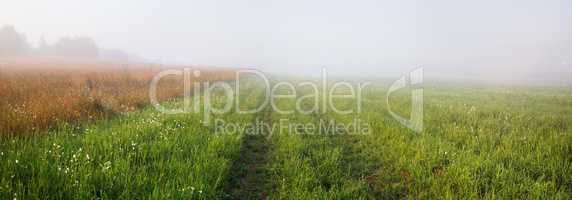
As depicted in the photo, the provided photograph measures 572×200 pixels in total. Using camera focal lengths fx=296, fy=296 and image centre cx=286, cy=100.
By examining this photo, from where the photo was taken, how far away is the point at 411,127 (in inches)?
359

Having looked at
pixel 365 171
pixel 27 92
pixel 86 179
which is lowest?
pixel 365 171

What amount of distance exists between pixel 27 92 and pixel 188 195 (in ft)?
37.0

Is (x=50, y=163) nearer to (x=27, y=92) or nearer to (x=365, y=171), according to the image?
(x=365, y=171)

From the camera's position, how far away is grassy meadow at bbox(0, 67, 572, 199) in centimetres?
401

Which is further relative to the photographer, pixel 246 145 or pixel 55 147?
pixel 246 145

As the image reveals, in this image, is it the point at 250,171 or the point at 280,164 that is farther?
the point at 280,164

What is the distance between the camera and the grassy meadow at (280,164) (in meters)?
4.01

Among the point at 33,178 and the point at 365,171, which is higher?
the point at 33,178

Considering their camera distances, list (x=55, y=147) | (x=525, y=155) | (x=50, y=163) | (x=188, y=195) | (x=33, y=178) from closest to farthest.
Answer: (x=33, y=178) → (x=188, y=195) → (x=50, y=163) → (x=55, y=147) → (x=525, y=155)

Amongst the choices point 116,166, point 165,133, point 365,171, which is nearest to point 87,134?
point 165,133

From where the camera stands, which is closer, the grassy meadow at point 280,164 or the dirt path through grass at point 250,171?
the grassy meadow at point 280,164

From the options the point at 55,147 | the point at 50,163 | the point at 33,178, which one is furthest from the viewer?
the point at 55,147

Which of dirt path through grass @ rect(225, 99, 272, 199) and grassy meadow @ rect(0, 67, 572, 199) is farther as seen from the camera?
dirt path through grass @ rect(225, 99, 272, 199)

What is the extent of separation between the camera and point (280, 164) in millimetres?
6098
